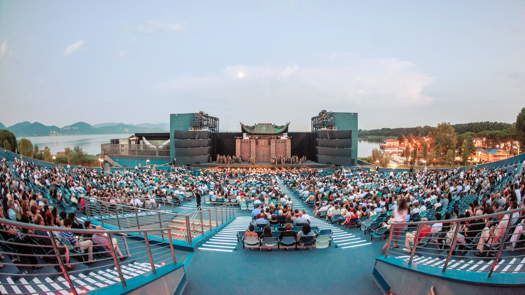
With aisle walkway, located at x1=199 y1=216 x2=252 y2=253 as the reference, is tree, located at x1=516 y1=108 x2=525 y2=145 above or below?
above

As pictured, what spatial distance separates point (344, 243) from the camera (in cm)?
632

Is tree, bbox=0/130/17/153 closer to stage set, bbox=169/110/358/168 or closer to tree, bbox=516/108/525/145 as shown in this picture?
stage set, bbox=169/110/358/168

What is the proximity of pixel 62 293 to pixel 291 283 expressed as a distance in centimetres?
292

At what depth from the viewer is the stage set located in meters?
32.3

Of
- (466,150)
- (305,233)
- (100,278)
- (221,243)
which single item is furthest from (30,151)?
(466,150)

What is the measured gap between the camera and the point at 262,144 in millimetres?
37594

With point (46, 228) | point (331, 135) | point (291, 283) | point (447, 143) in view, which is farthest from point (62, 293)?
point (447, 143)

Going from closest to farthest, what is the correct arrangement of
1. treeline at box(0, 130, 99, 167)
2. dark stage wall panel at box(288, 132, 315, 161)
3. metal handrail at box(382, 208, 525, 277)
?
1. metal handrail at box(382, 208, 525, 277)
2. dark stage wall panel at box(288, 132, 315, 161)
3. treeline at box(0, 130, 99, 167)

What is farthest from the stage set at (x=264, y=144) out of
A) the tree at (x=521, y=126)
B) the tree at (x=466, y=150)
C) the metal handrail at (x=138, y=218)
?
the tree at (x=466, y=150)

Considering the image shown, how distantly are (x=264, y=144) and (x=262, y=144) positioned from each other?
0.31 metres

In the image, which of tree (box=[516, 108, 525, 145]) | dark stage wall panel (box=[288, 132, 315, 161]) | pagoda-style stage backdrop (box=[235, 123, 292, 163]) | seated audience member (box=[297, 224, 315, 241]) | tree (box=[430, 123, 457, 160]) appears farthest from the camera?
tree (box=[430, 123, 457, 160])

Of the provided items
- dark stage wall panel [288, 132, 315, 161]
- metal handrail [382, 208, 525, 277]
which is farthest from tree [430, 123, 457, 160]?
metal handrail [382, 208, 525, 277]

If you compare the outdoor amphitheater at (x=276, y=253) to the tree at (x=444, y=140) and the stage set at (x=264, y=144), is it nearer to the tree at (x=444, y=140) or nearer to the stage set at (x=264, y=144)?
the stage set at (x=264, y=144)

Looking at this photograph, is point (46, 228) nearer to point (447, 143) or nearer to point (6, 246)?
point (6, 246)
